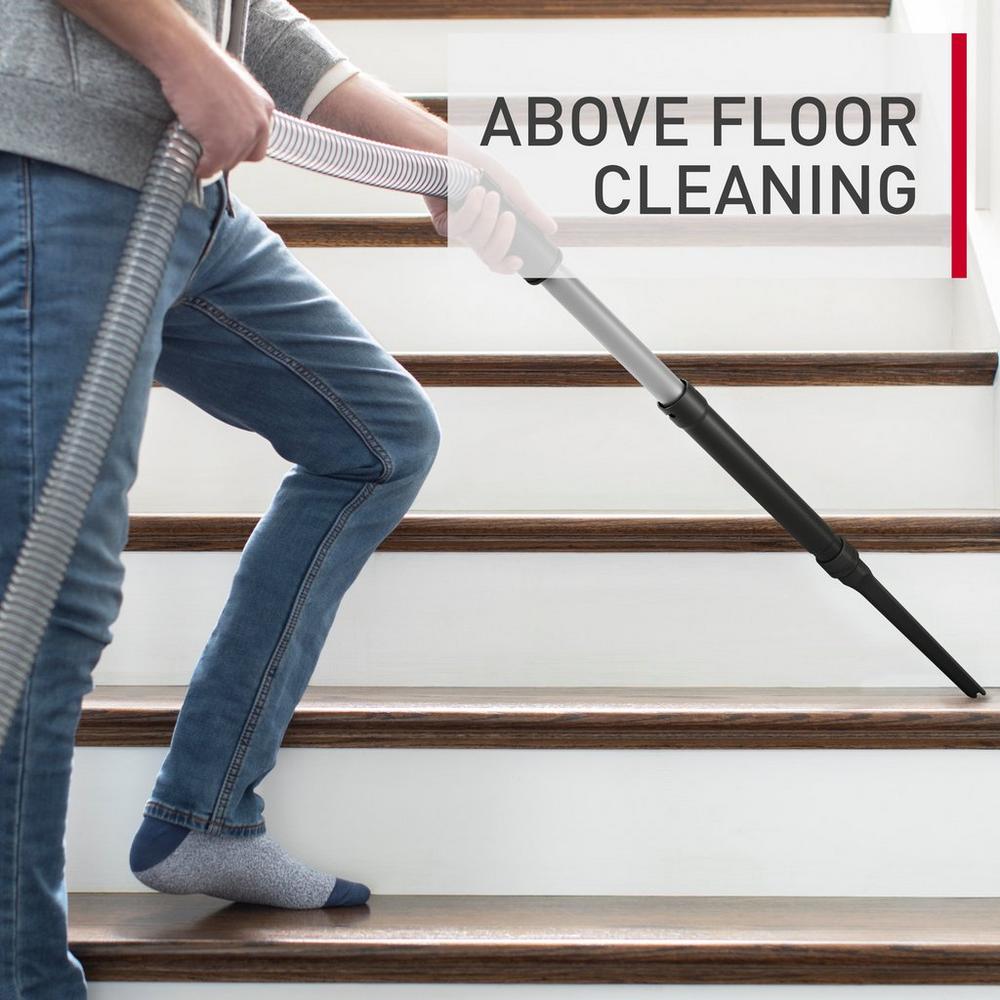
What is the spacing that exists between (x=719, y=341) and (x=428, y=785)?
0.90 metres

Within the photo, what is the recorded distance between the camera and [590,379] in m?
1.49

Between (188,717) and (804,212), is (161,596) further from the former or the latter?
(804,212)

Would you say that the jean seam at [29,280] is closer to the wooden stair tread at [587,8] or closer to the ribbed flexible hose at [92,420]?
the ribbed flexible hose at [92,420]

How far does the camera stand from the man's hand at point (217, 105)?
76 cm

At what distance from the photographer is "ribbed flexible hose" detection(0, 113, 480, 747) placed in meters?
0.73

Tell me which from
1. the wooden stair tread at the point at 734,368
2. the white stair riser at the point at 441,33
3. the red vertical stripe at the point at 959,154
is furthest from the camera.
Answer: the white stair riser at the point at 441,33

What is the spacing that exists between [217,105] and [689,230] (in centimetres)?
109

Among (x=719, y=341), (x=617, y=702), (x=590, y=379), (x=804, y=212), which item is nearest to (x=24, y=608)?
(x=617, y=702)

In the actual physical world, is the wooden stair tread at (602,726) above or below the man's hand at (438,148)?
below

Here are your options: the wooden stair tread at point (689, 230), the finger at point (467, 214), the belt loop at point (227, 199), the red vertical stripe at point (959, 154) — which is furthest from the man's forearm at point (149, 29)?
the red vertical stripe at point (959, 154)

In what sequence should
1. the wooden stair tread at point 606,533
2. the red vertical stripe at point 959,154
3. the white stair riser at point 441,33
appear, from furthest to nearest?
the white stair riser at point 441,33 → the red vertical stripe at point 959,154 → the wooden stair tread at point 606,533

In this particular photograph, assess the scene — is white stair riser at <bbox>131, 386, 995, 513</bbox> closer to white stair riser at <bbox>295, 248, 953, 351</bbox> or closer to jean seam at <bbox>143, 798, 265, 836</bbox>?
white stair riser at <bbox>295, 248, 953, 351</bbox>

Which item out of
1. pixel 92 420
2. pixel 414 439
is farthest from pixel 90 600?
pixel 414 439

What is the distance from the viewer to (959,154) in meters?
1.74
